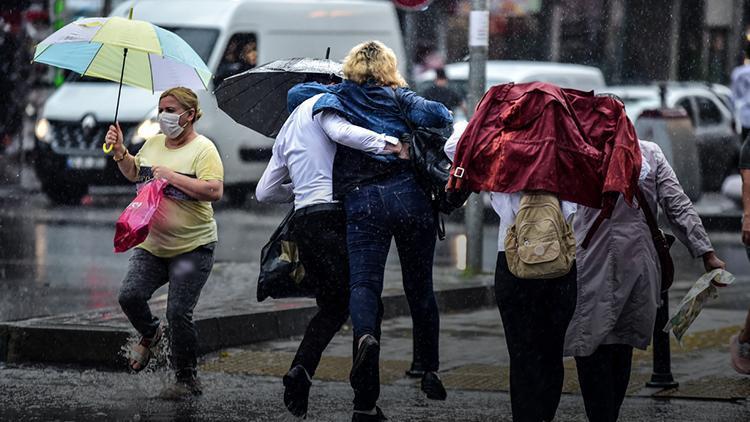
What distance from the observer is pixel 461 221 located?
19.2 metres

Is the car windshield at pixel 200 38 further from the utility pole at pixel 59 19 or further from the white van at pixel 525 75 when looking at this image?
the utility pole at pixel 59 19

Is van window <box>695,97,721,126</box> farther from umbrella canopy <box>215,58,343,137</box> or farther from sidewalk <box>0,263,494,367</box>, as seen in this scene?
umbrella canopy <box>215,58,343,137</box>

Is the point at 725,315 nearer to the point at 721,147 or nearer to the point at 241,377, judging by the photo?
the point at 241,377

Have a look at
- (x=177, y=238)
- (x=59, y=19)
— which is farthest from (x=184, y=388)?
(x=59, y=19)

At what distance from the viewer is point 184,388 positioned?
7.76 metres

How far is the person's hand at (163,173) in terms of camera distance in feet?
25.3

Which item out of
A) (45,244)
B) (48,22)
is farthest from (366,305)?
(48,22)

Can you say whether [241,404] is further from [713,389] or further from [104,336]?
[713,389]

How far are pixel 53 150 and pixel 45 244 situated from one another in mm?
4105

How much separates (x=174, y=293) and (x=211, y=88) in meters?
11.6

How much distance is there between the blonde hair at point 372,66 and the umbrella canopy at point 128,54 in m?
1.02

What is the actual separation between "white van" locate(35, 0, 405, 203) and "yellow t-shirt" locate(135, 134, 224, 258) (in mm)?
9968

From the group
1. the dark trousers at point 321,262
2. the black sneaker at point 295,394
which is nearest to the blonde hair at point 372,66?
the dark trousers at point 321,262

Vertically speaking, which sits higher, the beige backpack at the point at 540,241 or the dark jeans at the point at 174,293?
the beige backpack at the point at 540,241
